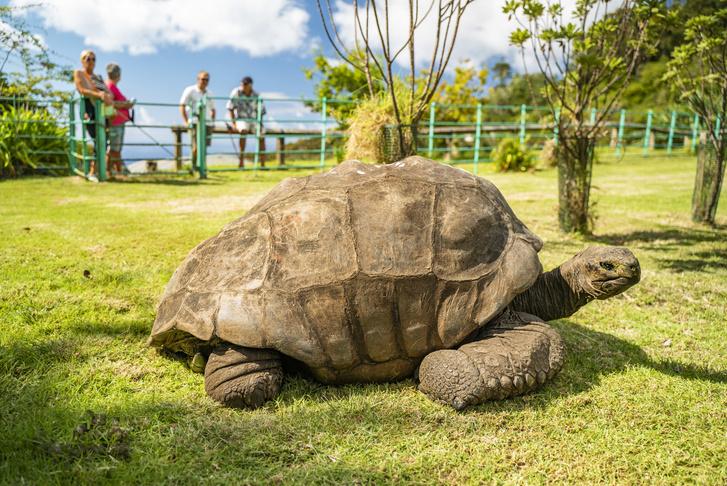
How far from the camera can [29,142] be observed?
11.7m

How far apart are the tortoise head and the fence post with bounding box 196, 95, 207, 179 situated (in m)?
10.5

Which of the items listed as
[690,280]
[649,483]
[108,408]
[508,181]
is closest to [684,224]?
[690,280]

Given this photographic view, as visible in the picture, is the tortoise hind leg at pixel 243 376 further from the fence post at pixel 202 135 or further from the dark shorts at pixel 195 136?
the dark shorts at pixel 195 136

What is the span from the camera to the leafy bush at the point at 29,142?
1105cm

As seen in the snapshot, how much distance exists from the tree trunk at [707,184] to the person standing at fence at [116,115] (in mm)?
9540

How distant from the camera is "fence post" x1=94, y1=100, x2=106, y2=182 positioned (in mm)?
10078

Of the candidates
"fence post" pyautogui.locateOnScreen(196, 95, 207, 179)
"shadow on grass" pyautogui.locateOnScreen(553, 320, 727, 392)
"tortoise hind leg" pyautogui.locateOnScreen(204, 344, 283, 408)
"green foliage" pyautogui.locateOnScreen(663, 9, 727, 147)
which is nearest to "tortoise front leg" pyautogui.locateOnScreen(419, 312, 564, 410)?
"shadow on grass" pyautogui.locateOnScreen(553, 320, 727, 392)

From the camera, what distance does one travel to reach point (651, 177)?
14016 mm

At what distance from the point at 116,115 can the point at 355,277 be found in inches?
371

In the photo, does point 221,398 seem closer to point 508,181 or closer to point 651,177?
point 508,181

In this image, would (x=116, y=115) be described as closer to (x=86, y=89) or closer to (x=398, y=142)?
(x=86, y=89)

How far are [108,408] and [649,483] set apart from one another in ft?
7.48

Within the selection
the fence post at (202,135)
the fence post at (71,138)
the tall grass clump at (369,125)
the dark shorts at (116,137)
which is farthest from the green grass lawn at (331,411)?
the fence post at (202,135)

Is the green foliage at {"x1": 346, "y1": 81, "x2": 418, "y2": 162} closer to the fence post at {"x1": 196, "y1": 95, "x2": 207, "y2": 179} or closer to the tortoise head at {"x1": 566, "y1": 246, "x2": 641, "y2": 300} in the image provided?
the fence post at {"x1": 196, "y1": 95, "x2": 207, "y2": 179}
